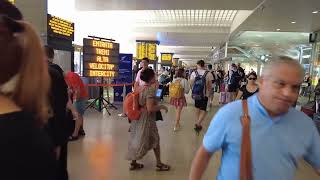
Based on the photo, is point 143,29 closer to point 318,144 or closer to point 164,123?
point 164,123

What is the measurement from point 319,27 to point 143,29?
804cm

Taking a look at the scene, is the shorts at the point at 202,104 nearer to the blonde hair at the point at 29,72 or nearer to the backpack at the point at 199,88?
the backpack at the point at 199,88

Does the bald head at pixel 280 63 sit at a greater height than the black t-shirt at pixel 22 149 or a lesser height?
greater

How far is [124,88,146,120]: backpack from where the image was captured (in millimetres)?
4957

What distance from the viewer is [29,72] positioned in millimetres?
961

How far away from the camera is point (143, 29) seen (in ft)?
60.0

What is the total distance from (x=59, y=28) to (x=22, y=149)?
753 centimetres

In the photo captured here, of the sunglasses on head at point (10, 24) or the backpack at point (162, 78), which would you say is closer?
the sunglasses on head at point (10, 24)

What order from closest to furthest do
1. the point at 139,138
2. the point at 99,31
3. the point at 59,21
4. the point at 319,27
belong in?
the point at 139,138 → the point at 59,21 → the point at 319,27 → the point at 99,31

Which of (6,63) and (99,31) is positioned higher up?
(99,31)

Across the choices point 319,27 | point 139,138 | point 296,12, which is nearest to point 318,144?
point 139,138

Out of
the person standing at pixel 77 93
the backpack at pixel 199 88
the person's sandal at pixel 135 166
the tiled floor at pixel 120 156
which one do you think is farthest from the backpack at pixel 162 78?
the person's sandal at pixel 135 166

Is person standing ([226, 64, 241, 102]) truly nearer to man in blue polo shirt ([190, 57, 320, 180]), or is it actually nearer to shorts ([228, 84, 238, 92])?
shorts ([228, 84, 238, 92])

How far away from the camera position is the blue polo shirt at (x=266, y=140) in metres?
1.71
